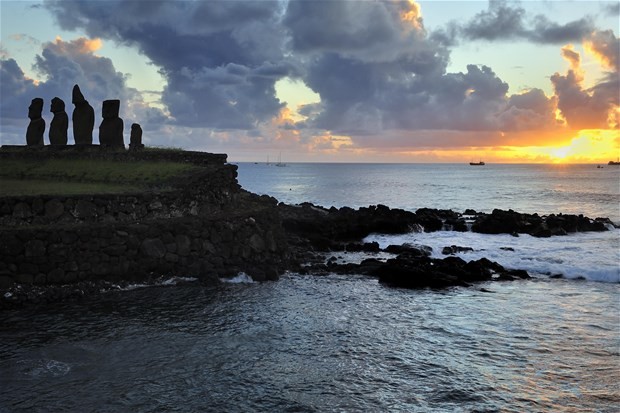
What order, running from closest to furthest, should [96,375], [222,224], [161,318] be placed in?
[96,375] < [161,318] < [222,224]

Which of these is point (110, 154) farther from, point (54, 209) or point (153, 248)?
point (153, 248)

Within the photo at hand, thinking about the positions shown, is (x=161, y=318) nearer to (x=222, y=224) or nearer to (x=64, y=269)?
(x=64, y=269)

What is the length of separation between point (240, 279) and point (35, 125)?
2019cm

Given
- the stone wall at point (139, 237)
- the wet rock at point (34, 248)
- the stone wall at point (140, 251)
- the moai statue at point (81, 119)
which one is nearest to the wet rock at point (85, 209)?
the stone wall at point (139, 237)

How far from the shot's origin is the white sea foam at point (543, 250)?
27.5m

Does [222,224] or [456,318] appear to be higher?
[222,224]

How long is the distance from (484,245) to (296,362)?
85.3 ft

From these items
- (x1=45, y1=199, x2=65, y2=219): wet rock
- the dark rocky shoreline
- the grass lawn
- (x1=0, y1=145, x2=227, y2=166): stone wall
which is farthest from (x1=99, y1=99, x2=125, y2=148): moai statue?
(x1=45, y1=199, x2=65, y2=219): wet rock

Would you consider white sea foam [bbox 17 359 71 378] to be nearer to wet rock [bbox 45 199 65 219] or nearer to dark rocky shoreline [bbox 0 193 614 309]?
dark rocky shoreline [bbox 0 193 614 309]

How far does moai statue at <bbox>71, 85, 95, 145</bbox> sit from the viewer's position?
1259 inches

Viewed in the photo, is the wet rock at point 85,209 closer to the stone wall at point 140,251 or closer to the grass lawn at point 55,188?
the grass lawn at point 55,188

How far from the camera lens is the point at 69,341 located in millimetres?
15086

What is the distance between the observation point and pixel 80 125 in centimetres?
3209

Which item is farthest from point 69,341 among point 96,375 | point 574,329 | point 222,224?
point 574,329
